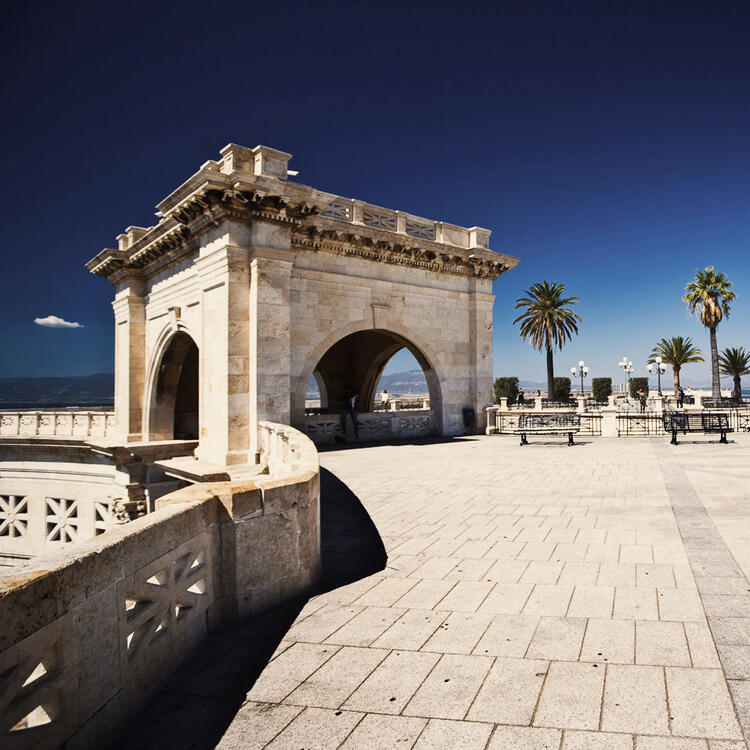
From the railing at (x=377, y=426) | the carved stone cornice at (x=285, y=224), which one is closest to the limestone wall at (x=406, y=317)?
the carved stone cornice at (x=285, y=224)

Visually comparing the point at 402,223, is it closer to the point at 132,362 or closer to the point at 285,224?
the point at 285,224

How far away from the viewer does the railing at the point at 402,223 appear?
16.8 m

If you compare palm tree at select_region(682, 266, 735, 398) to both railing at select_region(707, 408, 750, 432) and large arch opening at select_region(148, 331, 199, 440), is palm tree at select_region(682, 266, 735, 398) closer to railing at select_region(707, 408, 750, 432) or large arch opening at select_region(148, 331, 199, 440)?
railing at select_region(707, 408, 750, 432)

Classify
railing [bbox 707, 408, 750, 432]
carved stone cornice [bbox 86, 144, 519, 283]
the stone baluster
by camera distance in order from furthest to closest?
1. railing [bbox 707, 408, 750, 432]
2. the stone baluster
3. carved stone cornice [bbox 86, 144, 519, 283]

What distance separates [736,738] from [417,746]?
1543mm

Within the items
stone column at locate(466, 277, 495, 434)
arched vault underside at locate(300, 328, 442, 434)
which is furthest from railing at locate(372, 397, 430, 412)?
stone column at locate(466, 277, 495, 434)

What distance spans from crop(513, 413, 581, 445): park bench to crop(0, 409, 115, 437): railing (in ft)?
51.1

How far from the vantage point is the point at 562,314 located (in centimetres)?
3931

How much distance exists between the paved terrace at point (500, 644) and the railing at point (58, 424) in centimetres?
1657

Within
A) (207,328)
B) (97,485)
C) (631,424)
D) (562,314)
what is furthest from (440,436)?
(562,314)

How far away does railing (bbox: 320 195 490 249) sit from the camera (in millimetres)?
16766

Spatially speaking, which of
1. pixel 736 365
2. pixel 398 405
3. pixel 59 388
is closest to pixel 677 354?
pixel 736 365

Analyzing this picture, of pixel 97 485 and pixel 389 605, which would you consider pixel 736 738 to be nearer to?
pixel 389 605

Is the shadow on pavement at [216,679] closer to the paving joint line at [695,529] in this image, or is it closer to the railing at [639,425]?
the paving joint line at [695,529]
